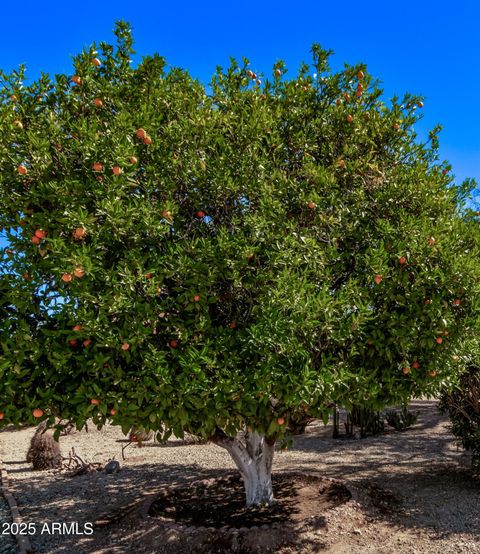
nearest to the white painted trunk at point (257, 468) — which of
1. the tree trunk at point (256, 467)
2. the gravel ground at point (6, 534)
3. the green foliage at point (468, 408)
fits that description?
the tree trunk at point (256, 467)

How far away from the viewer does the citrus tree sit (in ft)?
16.7

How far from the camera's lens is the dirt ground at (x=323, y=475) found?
6816 mm

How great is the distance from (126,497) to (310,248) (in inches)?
277

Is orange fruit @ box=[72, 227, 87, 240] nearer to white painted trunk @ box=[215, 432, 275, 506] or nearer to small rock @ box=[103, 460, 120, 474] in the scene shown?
white painted trunk @ box=[215, 432, 275, 506]

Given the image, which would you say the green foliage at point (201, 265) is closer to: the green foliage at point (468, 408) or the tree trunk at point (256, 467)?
the tree trunk at point (256, 467)

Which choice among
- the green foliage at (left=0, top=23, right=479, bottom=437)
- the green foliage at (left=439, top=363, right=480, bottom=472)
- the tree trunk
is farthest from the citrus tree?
the green foliage at (left=439, top=363, right=480, bottom=472)

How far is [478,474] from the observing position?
29.3ft

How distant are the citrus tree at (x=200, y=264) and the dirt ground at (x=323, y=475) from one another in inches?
Result: 88.3

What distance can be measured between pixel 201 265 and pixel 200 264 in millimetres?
19

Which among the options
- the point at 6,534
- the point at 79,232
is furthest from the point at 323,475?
the point at 79,232

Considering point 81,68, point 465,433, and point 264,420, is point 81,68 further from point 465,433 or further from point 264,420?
point 465,433

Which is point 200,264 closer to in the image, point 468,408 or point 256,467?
point 256,467

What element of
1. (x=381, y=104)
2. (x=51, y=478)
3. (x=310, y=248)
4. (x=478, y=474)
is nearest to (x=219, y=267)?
(x=310, y=248)

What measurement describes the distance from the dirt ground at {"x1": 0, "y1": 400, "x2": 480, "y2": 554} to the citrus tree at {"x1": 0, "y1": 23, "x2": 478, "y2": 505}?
224 centimetres
